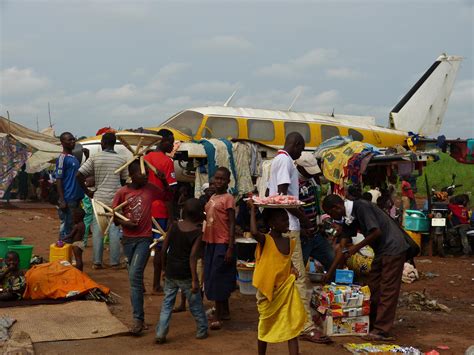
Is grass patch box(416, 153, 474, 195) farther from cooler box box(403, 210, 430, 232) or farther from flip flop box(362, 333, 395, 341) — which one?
flip flop box(362, 333, 395, 341)

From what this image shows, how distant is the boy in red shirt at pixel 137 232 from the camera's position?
6.33m

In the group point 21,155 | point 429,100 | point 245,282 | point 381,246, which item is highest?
point 429,100

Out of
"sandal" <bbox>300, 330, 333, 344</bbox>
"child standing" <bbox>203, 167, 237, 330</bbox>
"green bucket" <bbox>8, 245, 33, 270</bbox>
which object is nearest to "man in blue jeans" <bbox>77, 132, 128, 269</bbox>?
"green bucket" <bbox>8, 245, 33, 270</bbox>

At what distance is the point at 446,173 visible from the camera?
38.9 metres

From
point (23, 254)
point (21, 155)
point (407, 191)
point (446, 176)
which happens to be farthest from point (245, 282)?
point (446, 176)

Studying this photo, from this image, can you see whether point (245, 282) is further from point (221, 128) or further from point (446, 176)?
point (446, 176)

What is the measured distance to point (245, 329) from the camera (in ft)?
22.2

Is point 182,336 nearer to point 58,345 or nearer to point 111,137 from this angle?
point 58,345

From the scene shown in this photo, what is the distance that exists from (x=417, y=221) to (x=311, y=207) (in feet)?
21.6

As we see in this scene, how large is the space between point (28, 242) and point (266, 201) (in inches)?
359

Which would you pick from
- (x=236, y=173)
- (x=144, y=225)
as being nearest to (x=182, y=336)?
(x=144, y=225)

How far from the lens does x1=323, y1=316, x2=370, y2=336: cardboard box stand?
6559mm

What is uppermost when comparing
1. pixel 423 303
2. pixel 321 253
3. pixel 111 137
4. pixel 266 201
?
pixel 111 137

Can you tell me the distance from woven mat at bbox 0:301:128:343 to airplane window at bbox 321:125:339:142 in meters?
10.0
